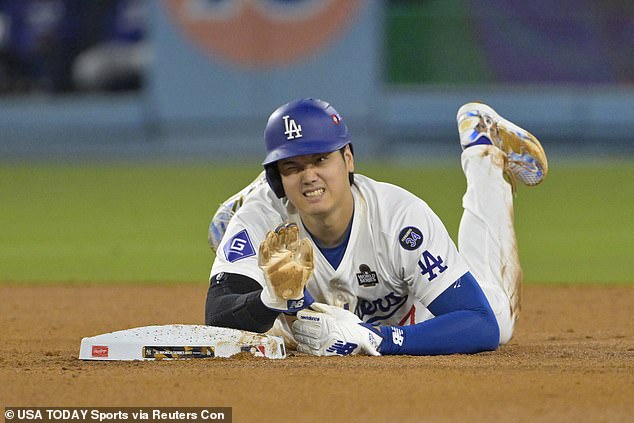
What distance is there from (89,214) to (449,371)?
30.1ft

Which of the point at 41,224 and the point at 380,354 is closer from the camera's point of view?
the point at 380,354

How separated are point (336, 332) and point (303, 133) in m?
0.92

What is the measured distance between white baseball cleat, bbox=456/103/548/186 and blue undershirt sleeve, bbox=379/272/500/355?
1647mm

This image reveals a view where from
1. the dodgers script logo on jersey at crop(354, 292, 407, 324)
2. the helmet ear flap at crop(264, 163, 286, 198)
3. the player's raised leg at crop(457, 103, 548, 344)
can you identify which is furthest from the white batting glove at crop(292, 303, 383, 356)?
the player's raised leg at crop(457, 103, 548, 344)

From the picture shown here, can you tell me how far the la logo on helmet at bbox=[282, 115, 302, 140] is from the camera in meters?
5.41

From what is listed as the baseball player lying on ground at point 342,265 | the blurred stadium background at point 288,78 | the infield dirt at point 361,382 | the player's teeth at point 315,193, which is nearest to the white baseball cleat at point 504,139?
the infield dirt at point 361,382

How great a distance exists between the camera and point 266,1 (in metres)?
21.0

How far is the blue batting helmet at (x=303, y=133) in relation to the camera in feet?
17.7

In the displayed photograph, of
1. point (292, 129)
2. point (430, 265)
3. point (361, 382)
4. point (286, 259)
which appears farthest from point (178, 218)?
point (361, 382)

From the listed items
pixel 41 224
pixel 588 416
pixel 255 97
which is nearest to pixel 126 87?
pixel 255 97

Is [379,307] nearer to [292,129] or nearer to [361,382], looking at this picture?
[292,129]

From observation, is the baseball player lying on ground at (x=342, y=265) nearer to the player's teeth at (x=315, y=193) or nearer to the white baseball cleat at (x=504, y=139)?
the player's teeth at (x=315, y=193)

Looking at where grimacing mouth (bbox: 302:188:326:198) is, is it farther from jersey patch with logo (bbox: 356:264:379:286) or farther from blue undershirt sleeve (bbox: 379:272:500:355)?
blue undershirt sleeve (bbox: 379:272:500:355)

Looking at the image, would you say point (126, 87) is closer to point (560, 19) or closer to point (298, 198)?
point (560, 19)
